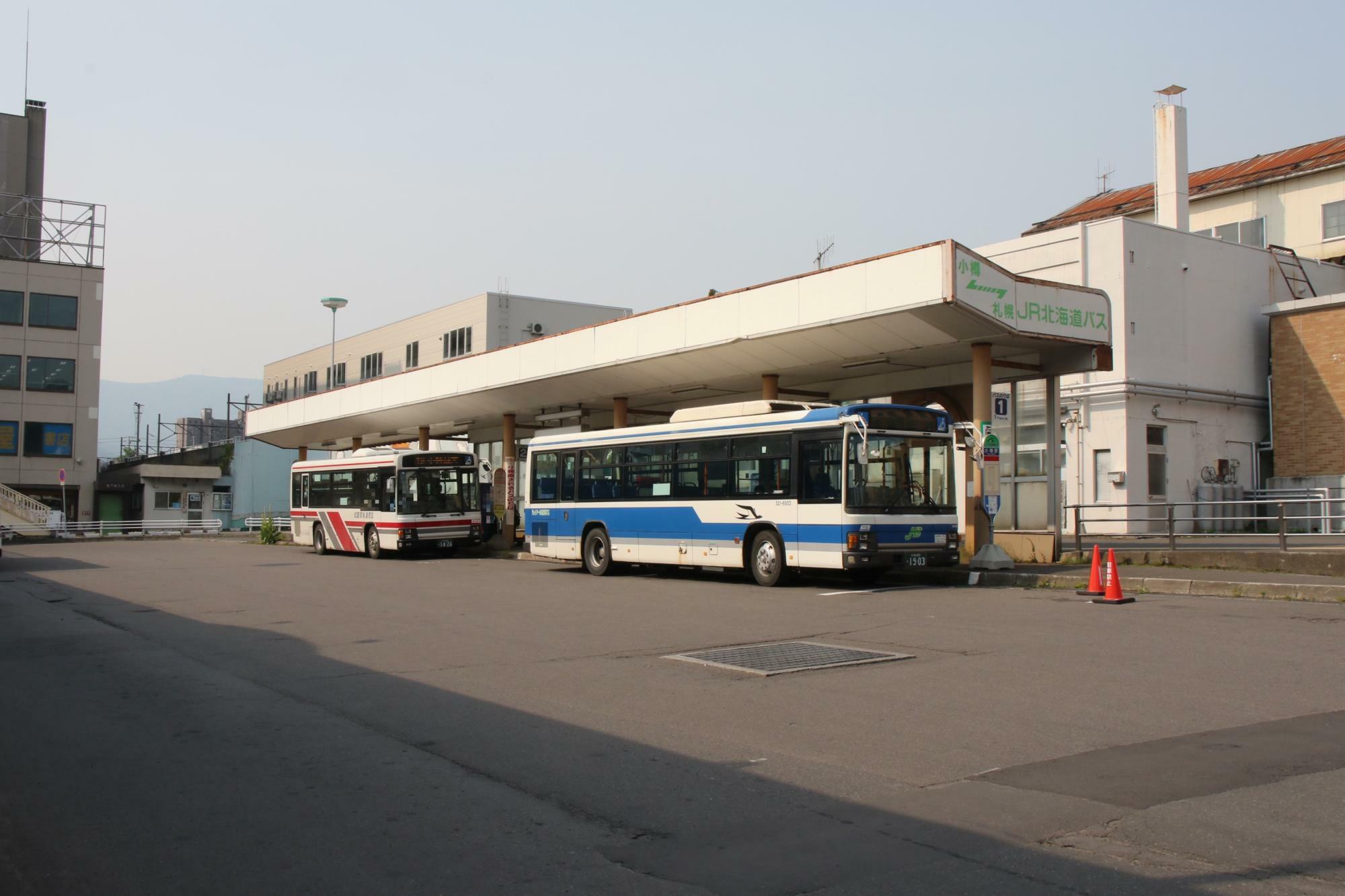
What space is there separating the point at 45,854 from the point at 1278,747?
6.65 m

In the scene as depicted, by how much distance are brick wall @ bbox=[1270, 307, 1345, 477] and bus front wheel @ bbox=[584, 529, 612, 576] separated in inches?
833

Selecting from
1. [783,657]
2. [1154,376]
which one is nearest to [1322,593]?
[783,657]

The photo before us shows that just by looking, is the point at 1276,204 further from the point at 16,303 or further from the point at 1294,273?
the point at 16,303

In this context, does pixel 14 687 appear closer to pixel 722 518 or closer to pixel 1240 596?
pixel 722 518

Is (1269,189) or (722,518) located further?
(1269,189)

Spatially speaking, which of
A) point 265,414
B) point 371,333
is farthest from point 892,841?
point 371,333

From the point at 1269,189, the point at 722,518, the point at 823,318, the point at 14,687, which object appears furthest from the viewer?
the point at 1269,189

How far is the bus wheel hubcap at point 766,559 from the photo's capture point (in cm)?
1884

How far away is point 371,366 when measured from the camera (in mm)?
68125

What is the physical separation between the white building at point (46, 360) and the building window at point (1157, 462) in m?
54.4

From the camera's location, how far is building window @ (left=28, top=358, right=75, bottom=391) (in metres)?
63.4

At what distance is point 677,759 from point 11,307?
226ft

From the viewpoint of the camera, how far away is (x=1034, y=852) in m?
4.76

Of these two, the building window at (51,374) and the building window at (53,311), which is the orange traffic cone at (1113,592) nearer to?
the building window at (51,374)
